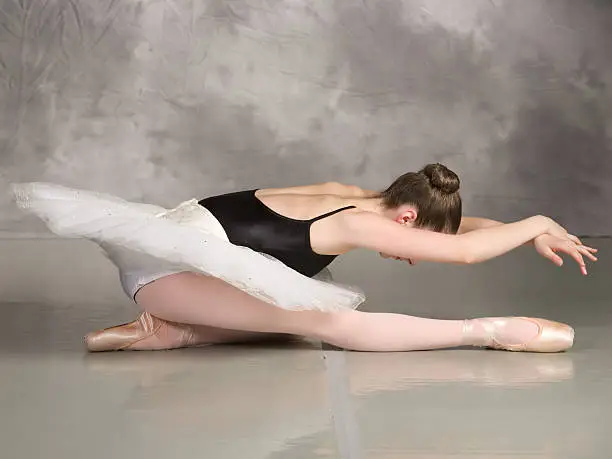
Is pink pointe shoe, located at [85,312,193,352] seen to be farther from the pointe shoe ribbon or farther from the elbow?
the elbow

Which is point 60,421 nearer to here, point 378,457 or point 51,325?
point 378,457

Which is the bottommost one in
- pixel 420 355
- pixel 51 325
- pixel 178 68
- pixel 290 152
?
pixel 420 355

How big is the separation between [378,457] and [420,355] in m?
0.85

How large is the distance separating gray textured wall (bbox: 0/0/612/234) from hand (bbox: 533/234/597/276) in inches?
130

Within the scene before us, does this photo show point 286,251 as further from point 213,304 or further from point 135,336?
point 135,336

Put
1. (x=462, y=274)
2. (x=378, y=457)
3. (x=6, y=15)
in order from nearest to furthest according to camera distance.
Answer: (x=378, y=457) → (x=462, y=274) → (x=6, y=15)

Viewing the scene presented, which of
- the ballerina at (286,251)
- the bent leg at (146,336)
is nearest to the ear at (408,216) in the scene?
the ballerina at (286,251)

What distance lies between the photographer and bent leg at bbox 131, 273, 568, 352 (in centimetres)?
256

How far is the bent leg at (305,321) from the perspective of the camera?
2.56 metres

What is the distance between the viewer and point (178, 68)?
578 centimetres

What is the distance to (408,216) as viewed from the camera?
8.52ft

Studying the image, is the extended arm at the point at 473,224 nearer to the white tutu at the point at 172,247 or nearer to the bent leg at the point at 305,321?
the bent leg at the point at 305,321

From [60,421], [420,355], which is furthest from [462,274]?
[60,421]

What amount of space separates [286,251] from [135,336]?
1.44 ft
